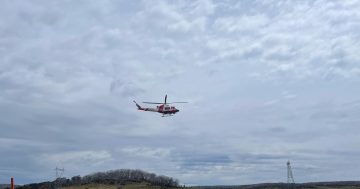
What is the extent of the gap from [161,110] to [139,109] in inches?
325

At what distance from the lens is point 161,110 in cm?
15062

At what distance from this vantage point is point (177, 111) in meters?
148

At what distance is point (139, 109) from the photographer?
156m

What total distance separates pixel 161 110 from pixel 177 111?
5243 mm

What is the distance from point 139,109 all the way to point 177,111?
44.3 ft
